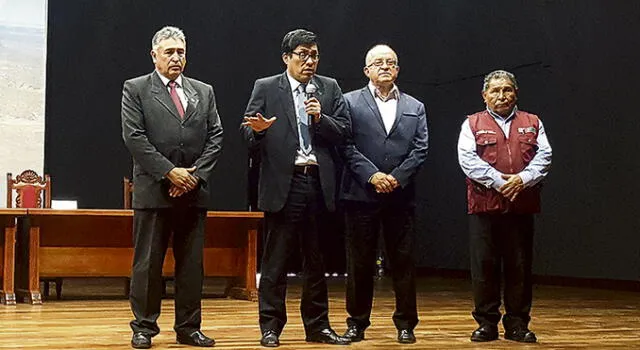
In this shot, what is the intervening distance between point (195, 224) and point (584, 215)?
223 inches

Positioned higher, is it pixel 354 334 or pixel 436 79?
pixel 436 79

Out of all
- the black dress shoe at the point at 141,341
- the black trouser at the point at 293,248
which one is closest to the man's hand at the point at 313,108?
the black trouser at the point at 293,248

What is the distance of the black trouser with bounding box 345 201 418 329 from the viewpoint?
167 inches

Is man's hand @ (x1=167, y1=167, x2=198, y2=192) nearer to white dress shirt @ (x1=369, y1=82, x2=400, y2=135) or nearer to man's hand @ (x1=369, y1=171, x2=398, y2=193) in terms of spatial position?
man's hand @ (x1=369, y1=171, x2=398, y2=193)

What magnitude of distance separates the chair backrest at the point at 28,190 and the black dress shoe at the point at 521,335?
13.8ft

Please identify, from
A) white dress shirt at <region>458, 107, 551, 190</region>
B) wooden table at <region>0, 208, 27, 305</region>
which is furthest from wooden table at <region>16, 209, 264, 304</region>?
white dress shirt at <region>458, 107, 551, 190</region>

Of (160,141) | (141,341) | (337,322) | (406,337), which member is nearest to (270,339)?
(141,341)

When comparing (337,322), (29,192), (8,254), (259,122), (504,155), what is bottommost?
(337,322)

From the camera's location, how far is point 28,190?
7230mm

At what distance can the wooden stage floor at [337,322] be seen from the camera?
422 cm

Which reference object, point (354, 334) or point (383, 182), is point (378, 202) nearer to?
point (383, 182)

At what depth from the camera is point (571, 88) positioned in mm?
9000

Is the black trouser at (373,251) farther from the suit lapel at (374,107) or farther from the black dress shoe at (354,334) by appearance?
the suit lapel at (374,107)

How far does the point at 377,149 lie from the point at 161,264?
1.11m
